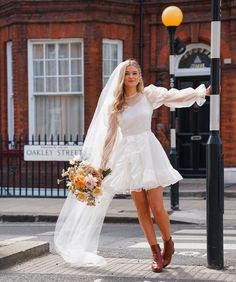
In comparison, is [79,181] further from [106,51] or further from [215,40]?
[106,51]

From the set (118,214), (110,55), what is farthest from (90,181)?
(110,55)

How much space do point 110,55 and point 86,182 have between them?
11.3 meters

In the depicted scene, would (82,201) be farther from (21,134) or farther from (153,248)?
(21,134)

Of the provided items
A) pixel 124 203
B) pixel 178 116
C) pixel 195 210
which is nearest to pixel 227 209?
pixel 195 210

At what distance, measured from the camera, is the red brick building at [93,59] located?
1639cm

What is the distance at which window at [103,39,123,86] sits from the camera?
1686 centimetres

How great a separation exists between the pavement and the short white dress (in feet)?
2.86

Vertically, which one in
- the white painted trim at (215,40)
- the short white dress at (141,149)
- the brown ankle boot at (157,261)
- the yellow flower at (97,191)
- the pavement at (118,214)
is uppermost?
the white painted trim at (215,40)

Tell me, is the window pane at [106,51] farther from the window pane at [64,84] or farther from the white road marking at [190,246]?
the white road marking at [190,246]

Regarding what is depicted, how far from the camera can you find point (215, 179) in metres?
5.98

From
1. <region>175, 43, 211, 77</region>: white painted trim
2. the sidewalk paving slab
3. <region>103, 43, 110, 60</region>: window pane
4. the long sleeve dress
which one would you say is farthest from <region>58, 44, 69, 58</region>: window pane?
the long sleeve dress

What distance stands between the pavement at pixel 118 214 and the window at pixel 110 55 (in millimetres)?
3552

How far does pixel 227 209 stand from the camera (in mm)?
12805

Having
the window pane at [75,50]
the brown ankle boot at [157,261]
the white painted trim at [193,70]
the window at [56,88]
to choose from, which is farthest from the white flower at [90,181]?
the white painted trim at [193,70]
